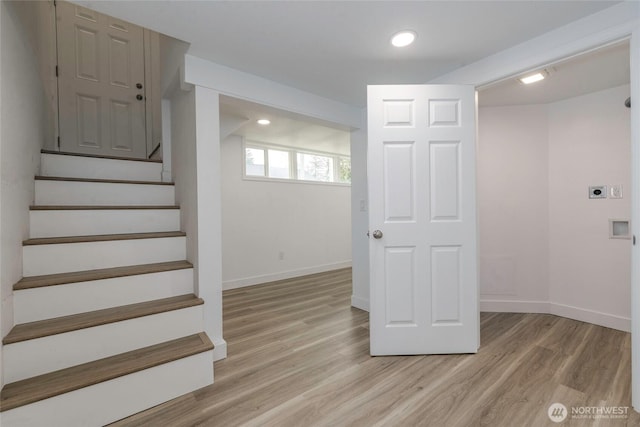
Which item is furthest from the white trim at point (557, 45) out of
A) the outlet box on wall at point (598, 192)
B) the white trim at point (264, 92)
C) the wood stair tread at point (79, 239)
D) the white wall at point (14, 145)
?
the white wall at point (14, 145)

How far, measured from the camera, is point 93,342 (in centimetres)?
160

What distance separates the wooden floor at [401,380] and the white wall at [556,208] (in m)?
0.29

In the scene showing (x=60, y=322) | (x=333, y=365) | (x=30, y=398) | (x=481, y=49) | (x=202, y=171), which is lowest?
(x=333, y=365)

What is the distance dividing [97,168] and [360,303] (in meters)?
2.86

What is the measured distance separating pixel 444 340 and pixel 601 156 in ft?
7.36

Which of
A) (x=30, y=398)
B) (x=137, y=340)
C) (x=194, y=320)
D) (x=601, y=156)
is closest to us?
(x=30, y=398)

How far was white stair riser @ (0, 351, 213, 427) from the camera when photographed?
1320mm

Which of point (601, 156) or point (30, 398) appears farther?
point (601, 156)

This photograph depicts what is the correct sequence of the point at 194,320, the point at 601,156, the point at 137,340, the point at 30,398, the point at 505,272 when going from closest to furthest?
1. the point at 30,398
2. the point at 137,340
3. the point at 194,320
4. the point at 601,156
5. the point at 505,272

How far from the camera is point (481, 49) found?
2006 mm

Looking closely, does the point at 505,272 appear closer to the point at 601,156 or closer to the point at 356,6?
the point at 601,156

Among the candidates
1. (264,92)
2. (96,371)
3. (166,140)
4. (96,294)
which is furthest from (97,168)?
(96,371)

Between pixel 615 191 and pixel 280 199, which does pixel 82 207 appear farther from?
pixel 615 191

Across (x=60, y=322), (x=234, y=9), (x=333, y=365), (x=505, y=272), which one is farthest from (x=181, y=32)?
(x=505, y=272)
